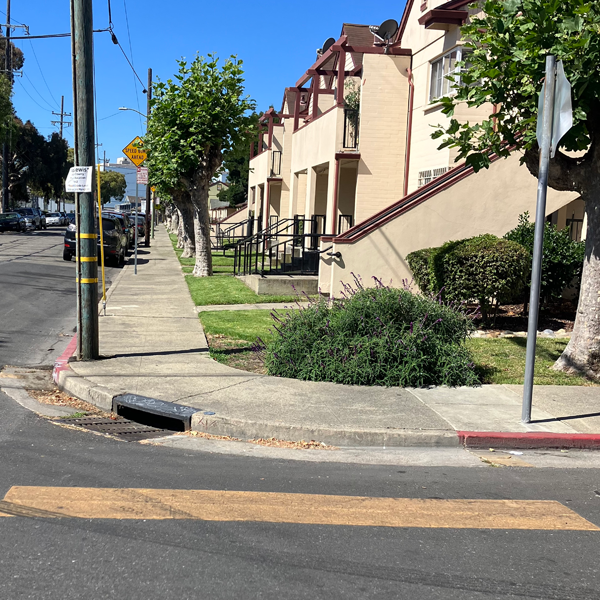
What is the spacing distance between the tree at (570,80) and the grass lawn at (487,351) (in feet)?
1.42

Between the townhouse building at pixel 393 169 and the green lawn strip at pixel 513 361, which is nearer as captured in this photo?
the green lawn strip at pixel 513 361

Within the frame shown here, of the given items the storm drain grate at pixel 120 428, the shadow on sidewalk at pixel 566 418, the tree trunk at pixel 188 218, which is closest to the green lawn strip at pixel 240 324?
the storm drain grate at pixel 120 428

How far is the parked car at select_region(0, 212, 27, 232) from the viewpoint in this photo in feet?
156

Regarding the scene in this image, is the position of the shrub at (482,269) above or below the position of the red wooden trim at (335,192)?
below

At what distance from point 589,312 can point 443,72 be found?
989cm

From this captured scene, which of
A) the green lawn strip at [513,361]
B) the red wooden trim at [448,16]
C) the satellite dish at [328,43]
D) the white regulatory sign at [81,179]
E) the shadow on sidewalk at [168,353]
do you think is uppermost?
the satellite dish at [328,43]

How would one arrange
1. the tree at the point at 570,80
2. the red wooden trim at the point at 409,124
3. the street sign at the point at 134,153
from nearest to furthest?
the tree at the point at 570,80, the red wooden trim at the point at 409,124, the street sign at the point at 134,153

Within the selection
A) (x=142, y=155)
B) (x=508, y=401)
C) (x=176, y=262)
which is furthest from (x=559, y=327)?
(x=176, y=262)

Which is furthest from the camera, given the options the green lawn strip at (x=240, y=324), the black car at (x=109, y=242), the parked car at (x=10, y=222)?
the parked car at (x=10, y=222)

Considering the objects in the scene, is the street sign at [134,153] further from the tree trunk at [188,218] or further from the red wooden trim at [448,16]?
the red wooden trim at [448,16]

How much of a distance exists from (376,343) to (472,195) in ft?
21.1

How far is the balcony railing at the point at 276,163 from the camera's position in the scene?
102 ft

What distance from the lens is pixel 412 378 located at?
8.06 metres

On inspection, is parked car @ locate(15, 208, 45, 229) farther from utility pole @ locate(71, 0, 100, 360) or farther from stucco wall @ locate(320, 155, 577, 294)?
utility pole @ locate(71, 0, 100, 360)
